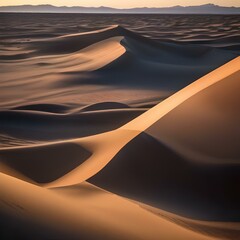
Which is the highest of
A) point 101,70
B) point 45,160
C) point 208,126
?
point 208,126

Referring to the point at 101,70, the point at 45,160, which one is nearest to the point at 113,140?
the point at 45,160

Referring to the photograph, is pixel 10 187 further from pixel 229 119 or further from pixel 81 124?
pixel 81 124

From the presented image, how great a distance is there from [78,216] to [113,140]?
141cm

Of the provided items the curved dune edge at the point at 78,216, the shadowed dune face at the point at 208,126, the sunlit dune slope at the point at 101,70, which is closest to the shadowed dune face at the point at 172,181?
the shadowed dune face at the point at 208,126

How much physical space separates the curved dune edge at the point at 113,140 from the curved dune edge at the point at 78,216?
451mm

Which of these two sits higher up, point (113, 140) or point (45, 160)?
point (113, 140)

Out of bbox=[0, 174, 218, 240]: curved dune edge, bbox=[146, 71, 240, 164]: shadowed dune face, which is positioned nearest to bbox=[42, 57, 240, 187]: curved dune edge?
bbox=[146, 71, 240, 164]: shadowed dune face

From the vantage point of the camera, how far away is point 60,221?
1.47m

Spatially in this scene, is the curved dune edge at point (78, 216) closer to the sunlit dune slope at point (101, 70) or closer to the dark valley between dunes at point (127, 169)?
the dark valley between dunes at point (127, 169)

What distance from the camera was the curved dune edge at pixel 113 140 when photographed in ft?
8.17

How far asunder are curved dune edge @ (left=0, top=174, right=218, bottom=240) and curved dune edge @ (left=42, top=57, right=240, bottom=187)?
0.45 metres

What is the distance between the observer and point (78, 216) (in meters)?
1.57

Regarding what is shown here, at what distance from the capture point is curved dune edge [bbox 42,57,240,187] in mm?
2490

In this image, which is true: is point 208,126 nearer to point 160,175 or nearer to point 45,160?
point 160,175
